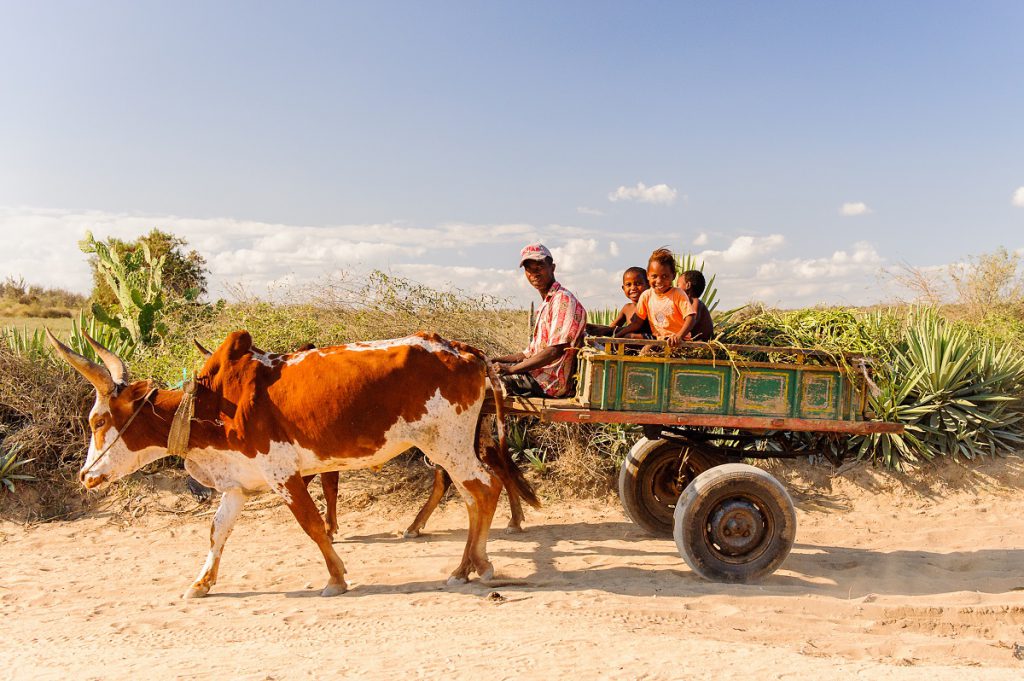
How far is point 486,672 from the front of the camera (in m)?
3.71

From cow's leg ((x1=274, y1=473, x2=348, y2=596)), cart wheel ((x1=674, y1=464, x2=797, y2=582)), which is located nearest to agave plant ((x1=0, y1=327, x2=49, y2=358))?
cow's leg ((x1=274, y1=473, x2=348, y2=596))

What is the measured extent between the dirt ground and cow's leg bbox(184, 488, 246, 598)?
0.09m

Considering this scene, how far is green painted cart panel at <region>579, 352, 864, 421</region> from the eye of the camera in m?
5.18

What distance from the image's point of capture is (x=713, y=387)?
529 centimetres

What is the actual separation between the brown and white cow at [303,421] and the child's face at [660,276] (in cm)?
150

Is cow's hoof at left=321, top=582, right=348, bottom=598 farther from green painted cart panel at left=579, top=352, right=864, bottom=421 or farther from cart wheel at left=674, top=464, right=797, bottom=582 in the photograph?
cart wheel at left=674, top=464, right=797, bottom=582

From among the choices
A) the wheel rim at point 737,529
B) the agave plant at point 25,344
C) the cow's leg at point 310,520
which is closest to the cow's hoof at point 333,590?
the cow's leg at point 310,520

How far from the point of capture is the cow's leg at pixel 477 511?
17.5ft

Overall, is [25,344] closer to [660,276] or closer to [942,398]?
[660,276]

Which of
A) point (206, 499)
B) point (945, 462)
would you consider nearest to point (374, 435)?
point (206, 499)

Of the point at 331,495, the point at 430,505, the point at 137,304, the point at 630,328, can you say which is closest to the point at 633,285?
the point at 630,328

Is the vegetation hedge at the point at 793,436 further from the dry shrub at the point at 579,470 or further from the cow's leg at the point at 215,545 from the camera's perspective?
the cow's leg at the point at 215,545

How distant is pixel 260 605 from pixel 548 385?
7.78 feet

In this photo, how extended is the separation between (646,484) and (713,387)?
171cm
